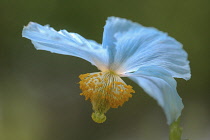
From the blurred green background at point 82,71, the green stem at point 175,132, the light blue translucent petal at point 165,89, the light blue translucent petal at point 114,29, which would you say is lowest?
the green stem at point 175,132

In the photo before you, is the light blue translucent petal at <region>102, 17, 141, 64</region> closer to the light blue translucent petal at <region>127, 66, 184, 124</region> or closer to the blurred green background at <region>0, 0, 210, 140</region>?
the light blue translucent petal at <region>127, 66, 184, 124</region>

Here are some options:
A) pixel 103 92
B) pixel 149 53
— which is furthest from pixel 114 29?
pixel 103 92

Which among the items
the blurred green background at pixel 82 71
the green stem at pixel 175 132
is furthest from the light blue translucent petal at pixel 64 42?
the blurred green background at pixel 82 71

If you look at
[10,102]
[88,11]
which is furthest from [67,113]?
[88,11]

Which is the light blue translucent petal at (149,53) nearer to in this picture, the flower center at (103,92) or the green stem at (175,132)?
the flower center at (103,92)

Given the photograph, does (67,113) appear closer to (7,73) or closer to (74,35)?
(7,73)

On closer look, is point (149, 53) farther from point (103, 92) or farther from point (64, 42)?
point (64, 42)

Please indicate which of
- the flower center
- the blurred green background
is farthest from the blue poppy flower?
the blurred green background
